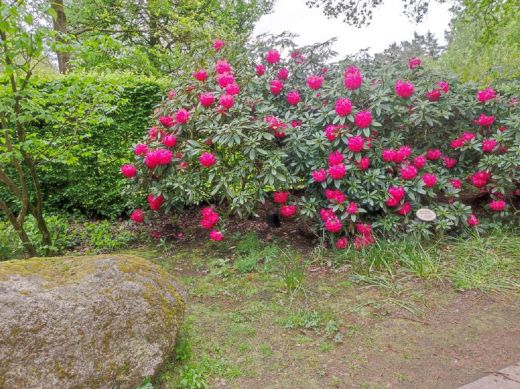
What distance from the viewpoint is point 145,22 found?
10.4 m

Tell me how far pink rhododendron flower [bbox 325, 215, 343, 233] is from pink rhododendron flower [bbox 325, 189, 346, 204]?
154 millimetres

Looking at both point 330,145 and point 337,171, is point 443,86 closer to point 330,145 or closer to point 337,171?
point 330,145

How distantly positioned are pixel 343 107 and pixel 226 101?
1058mm

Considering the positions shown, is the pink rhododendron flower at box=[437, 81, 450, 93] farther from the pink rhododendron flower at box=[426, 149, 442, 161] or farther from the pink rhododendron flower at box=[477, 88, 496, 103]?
the pink rhododendron flower at box=[426, 149, 442, 161]

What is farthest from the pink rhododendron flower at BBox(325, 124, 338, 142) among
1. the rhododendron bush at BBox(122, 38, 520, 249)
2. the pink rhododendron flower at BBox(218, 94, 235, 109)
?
the pink rhododendron flower at BBox(218, 94, 235, 109)

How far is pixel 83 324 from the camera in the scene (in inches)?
73.9

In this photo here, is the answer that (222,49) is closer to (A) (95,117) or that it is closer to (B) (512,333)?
(A) (95,117)

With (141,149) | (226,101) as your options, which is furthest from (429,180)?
(141,149)

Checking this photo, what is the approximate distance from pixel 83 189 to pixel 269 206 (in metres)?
2.63

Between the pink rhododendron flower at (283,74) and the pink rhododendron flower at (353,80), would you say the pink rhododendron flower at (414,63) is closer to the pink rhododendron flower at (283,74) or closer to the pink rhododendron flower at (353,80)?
the pink rhododendron flower at (353,80)

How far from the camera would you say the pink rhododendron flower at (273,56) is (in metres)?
4.46

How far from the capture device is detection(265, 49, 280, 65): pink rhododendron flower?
446 centimetres

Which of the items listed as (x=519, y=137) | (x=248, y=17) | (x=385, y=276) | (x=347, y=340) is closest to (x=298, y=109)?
(x=385, y=276)

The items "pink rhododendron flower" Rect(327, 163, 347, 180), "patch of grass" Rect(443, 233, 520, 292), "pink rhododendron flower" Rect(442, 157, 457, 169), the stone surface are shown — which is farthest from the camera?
"pink rhododendron flower" Rect(442, 157, 457, 169)
